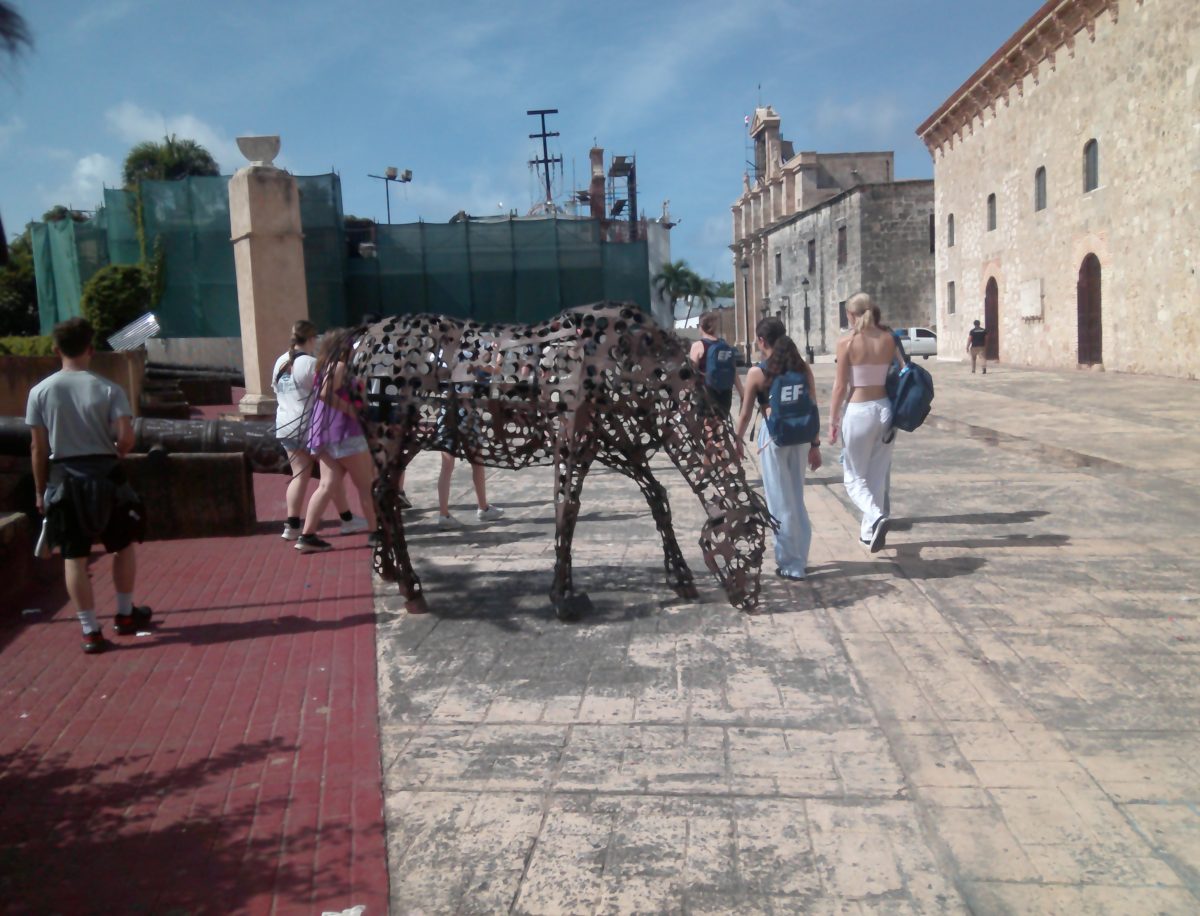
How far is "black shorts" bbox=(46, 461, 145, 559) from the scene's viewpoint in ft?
17.5

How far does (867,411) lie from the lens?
23.4 feet

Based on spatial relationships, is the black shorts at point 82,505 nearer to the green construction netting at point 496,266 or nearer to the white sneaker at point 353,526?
the white sneaker at point 353,526

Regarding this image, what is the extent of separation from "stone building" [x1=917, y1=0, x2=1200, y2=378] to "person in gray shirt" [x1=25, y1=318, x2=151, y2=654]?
71.8ft

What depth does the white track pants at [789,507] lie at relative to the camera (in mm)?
6625

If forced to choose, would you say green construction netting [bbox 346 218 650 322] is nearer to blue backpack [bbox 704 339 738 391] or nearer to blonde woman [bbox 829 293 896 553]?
blue backpack [bbox 704 339 738 391]

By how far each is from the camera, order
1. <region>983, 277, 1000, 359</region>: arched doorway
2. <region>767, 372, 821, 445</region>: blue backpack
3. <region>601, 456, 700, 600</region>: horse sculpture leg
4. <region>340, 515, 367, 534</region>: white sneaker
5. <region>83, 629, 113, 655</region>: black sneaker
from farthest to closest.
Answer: <region>983, 277, 1000, 359</region>: arched doorway
<region>340, 515, 367, 534</region>: white sneaker
<region>767, 372, 821, 445</region>: blue backpack
<region>601, 456, 700, 600</region>: horse sculpture leg
<region>83, 629, 113, 655</region>: black sneaker

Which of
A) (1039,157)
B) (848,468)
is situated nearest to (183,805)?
(848,468)

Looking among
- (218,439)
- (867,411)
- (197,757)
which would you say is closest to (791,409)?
(867,411)

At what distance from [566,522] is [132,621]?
2.59m

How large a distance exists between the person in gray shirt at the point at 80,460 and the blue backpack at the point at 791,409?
3905mm

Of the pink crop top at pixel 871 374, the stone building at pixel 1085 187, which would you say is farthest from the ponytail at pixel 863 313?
the stone building at pixel 1085 187

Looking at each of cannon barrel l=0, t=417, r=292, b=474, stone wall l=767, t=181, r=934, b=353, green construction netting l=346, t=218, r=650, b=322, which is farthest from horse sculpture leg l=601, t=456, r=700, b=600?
stone wall l=767, t=181, r=934, b=353

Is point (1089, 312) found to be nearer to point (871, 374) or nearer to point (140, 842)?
point (871, 374)

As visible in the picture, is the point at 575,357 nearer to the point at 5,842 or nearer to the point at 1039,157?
the point at 5,842
